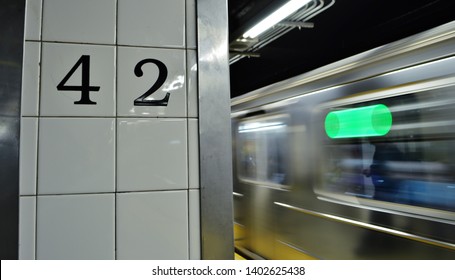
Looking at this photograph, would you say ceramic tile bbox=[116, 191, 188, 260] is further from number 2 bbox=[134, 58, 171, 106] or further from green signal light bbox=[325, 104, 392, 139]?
green signal light bbox=[325, 104, 392, 139]

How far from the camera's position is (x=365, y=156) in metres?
2.71

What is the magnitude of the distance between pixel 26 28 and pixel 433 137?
2.37 m

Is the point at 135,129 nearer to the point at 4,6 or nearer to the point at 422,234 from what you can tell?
the point at 4,6

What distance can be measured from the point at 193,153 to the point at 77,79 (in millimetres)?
525

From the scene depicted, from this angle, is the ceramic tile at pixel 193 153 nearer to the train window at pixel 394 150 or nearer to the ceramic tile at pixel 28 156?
the ceramic tile at pixel 28 156

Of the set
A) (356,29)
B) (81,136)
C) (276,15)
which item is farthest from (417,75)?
(356,29)

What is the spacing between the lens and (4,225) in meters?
1.15

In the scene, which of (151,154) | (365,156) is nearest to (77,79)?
(151,154)

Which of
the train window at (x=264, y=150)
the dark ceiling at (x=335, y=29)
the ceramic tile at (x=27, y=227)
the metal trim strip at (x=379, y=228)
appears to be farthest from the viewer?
the train window at (x=264, y=150)

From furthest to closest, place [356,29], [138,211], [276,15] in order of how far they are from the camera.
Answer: [356,29], [276,15], [138,211]

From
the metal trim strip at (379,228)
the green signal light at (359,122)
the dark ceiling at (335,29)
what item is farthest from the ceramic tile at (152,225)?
the dark ceiling at (335,29)

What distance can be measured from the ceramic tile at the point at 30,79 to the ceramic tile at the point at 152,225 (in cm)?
45

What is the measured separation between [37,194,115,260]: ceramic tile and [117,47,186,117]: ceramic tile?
14.2 inches

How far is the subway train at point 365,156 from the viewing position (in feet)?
7.02
